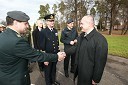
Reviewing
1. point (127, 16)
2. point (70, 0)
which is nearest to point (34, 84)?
point (70, 0)

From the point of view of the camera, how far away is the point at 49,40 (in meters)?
6.14

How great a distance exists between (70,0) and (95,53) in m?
36.5

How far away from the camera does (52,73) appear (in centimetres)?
649

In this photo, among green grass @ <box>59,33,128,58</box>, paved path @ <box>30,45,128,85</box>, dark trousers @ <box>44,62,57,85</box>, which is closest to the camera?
dark trousers @ <box>44,62,57,85</box>

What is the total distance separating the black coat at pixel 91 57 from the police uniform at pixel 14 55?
3.55 ft

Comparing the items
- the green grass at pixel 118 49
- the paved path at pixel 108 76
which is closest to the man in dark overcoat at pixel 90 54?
the paved path at pixel 108 76

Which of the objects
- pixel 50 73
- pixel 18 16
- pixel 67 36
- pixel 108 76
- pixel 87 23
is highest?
pixel 18 16

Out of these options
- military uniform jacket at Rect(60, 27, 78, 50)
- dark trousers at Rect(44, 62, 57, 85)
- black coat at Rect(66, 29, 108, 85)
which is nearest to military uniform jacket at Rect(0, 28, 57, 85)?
black coat at Rect(66, 29, 108, 85)

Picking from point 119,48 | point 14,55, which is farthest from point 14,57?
point 119,48

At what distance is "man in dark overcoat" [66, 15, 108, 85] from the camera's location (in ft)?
13.2

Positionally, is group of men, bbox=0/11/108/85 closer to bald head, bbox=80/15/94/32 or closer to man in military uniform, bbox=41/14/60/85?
bald head, bbox=80/15/94/32

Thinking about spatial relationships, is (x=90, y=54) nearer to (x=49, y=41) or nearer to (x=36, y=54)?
(x=36, y=54)

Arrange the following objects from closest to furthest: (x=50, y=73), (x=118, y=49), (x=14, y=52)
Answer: (x=14, y=52) < (x=50, y=73) < (x=118, y=49)

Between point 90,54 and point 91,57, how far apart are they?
68 mm
